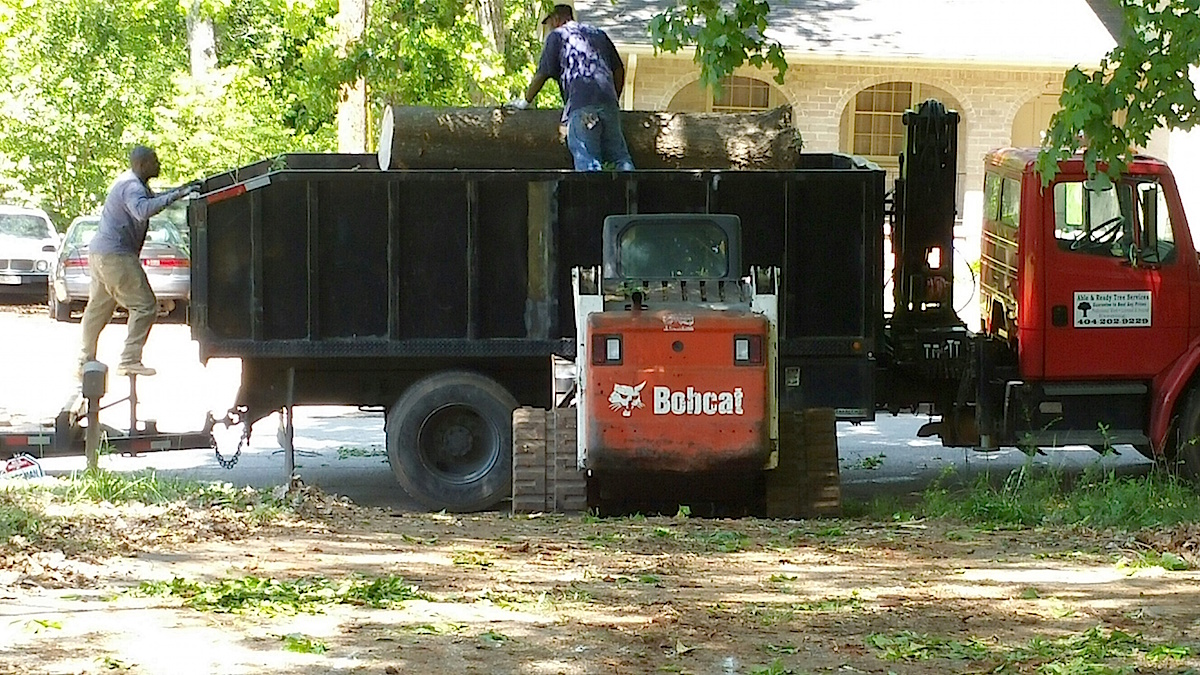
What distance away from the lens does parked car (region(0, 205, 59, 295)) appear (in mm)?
28531

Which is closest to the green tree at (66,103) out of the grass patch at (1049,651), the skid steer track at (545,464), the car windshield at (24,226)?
the car windshield at (24,226)

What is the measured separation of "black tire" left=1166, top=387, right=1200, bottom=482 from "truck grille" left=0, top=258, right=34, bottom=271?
21757mm

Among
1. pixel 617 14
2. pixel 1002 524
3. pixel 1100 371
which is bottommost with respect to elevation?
pixel 1002 524

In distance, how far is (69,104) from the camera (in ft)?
104

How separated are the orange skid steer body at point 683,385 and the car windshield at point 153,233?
16.2 meters

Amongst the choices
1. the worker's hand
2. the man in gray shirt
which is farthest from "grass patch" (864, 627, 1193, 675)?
the man in gray shirt

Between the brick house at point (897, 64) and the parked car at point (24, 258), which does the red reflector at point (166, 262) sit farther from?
the brick house at point (897, 64)

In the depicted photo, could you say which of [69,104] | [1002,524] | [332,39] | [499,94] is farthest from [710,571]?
[69,104]

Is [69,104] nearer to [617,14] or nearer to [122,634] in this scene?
[617,14]

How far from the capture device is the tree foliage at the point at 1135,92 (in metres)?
8.95

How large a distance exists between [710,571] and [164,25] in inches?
1526

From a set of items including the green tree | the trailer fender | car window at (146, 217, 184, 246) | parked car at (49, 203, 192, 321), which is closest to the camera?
the trailer fender

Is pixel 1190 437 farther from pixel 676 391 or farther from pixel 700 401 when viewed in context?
pixel 676 391

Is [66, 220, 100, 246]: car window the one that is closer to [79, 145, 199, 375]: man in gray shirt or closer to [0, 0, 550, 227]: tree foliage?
[0, 0, 550, 227]: tree foliage
